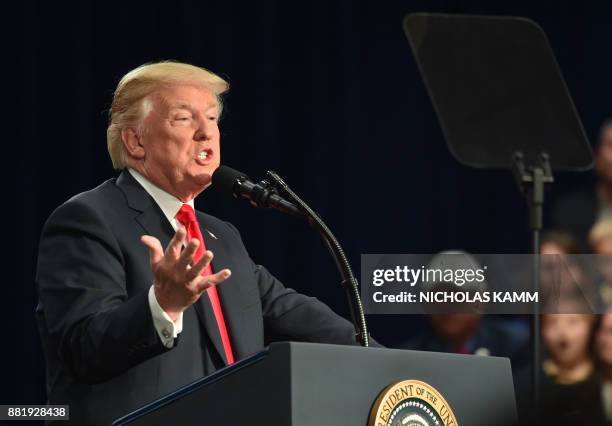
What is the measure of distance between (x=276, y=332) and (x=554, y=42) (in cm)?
302

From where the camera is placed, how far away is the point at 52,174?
3834mm

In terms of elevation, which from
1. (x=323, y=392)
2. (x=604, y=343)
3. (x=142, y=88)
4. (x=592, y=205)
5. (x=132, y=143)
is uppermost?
(x=142, y=88)

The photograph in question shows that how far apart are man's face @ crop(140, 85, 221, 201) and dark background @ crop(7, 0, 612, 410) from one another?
170cm

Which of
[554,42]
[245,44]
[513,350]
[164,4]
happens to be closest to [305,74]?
[245,44]

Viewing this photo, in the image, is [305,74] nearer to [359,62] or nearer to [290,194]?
[359,62]

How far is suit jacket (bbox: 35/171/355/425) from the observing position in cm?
163

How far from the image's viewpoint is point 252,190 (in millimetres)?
1786

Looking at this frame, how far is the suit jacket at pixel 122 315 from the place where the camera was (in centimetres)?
163

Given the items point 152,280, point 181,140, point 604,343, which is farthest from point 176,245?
point 604,343

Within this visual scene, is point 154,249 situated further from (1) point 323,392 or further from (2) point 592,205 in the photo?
(2) point 592,205

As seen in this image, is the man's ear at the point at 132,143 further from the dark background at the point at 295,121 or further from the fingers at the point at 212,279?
the dark background at the point at 295,121

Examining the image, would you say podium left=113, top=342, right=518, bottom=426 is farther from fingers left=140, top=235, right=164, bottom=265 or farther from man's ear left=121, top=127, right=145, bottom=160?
man's ear left=121, top=127, right=145, bottom=160

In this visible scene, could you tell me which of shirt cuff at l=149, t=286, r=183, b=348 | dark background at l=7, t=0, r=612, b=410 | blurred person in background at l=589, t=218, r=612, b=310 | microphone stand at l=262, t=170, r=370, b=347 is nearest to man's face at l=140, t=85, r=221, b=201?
microphone stand at l=262, t=170, r=370, b=347

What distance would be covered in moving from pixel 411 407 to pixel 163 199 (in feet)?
2.87
